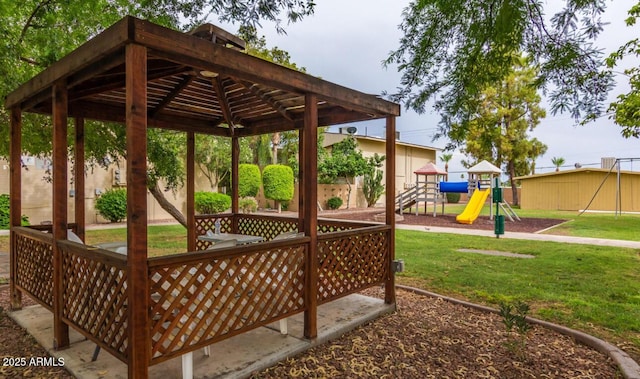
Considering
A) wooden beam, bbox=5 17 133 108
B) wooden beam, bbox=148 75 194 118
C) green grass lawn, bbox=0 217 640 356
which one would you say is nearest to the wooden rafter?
wooden beam, bbox=148 75 194 118

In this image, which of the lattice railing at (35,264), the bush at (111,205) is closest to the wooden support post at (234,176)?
the lattice railing at (35,264)

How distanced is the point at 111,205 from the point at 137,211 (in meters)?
12.7

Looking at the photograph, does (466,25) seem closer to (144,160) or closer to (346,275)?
(346,275)

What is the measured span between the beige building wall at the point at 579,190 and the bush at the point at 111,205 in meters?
23.2

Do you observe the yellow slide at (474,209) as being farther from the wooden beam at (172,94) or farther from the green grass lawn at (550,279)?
the wooden beam at (172,94)

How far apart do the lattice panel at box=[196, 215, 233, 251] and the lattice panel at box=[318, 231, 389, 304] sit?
2.89m

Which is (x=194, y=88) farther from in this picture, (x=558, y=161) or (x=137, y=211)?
(x=558, y=161)

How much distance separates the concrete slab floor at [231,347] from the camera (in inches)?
118

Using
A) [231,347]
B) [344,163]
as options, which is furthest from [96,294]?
[344,163]

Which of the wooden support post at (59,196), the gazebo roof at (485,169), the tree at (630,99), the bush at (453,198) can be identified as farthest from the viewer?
the bush at (453,198)

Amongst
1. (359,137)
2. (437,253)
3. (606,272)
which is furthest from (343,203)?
(606,272)

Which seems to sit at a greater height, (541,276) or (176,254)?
(176,254)

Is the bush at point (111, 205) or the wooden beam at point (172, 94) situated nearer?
the wooden beam at point (172, 94)

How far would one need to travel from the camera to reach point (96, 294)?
9.44ft
